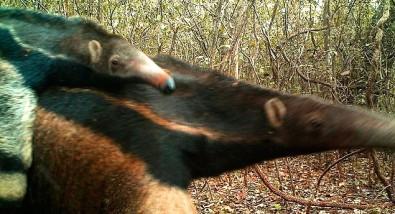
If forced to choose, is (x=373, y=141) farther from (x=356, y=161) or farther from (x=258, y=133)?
(x=356, y=161)

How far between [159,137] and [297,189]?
29.5ft

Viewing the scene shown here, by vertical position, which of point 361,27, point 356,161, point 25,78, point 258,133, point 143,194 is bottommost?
point 356,161

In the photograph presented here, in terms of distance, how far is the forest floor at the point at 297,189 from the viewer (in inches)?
404

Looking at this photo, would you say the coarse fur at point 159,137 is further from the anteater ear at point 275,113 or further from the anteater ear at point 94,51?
the anteater ear at point 94,51

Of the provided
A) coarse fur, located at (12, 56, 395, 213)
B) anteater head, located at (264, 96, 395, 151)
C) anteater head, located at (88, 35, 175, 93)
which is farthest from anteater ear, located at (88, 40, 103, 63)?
anteater head, located at (264, 96, 395, 151)

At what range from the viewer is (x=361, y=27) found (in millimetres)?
13578

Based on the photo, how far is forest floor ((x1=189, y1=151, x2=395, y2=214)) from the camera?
404 inches

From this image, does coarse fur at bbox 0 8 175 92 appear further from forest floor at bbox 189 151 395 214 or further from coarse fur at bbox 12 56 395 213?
forest floor at bbox 189 151 395 214

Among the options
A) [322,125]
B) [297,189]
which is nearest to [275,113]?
[322,125]

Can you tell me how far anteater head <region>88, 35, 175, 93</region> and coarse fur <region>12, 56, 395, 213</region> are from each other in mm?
87

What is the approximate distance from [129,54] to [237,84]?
78 cm

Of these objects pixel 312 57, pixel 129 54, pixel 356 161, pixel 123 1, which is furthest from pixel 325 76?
pixel 129 54

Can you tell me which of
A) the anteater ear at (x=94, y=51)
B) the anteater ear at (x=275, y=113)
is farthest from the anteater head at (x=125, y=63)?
the anteater ear at (x=275, y=113)

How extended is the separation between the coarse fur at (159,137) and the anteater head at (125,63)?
9 cm
